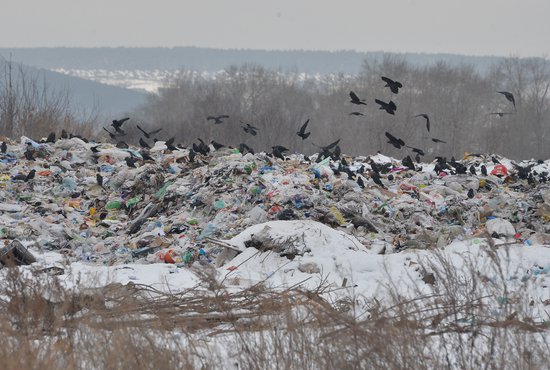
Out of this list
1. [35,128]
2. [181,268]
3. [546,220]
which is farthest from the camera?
[35,128]

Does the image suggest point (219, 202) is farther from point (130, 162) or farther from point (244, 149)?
point (244, 149)

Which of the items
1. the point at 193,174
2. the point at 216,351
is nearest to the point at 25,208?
the point at 193,174

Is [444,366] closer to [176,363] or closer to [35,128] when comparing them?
[176,363]

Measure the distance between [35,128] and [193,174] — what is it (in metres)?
9.99

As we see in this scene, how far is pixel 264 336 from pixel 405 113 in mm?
44339

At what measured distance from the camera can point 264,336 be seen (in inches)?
163

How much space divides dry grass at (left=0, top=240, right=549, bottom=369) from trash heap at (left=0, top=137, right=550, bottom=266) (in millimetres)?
3079

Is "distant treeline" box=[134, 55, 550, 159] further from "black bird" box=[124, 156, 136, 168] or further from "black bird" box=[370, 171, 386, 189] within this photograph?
"black bird" box=[370, 171, 386, 189]

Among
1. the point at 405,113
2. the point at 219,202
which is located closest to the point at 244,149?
the point at 219,202

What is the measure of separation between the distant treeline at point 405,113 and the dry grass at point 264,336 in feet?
92.5

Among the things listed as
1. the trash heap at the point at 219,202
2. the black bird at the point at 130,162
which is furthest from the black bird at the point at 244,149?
the black bird at the point at 130,162

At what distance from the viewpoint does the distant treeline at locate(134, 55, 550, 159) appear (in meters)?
41.9

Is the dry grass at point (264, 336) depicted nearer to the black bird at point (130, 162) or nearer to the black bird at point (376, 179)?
the black bird at point (376, 179)

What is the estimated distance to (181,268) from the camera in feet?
23.9
